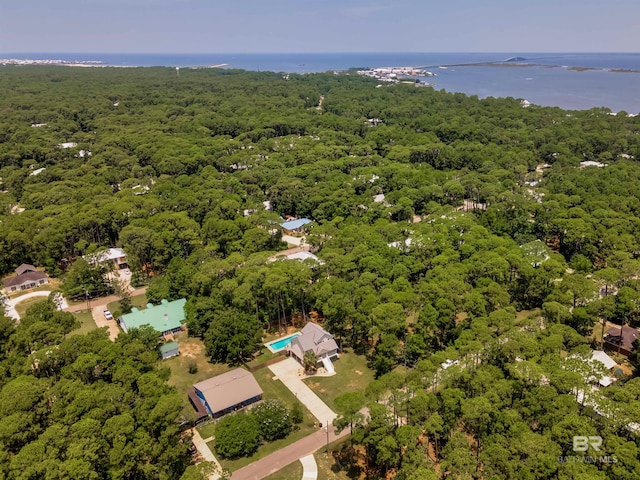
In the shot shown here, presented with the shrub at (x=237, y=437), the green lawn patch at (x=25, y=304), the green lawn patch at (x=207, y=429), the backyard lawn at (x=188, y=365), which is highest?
the shrub at (x=237, y=437)

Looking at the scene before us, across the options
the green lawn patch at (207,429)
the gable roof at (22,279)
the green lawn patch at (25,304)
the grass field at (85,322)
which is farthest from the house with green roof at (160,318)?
the gable roof at (22,279)

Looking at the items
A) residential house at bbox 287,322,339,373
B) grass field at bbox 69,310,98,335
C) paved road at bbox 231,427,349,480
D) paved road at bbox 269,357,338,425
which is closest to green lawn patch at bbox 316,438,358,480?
paved road at bbox 231,427,349,480

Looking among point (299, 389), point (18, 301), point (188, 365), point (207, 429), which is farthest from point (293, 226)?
point (207, 429)

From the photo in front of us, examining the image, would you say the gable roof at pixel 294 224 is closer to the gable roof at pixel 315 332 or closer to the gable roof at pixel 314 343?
the gable roof at pixel 315 332

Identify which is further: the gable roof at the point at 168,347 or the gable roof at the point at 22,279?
the gable roof at the point at 22,279

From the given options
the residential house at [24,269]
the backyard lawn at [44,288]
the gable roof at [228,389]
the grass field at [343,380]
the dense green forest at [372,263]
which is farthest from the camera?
the residential house at [24,269]

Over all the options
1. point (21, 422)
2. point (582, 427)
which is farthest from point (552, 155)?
point (21, 422)

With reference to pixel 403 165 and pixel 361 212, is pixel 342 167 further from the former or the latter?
pixel 361 212
